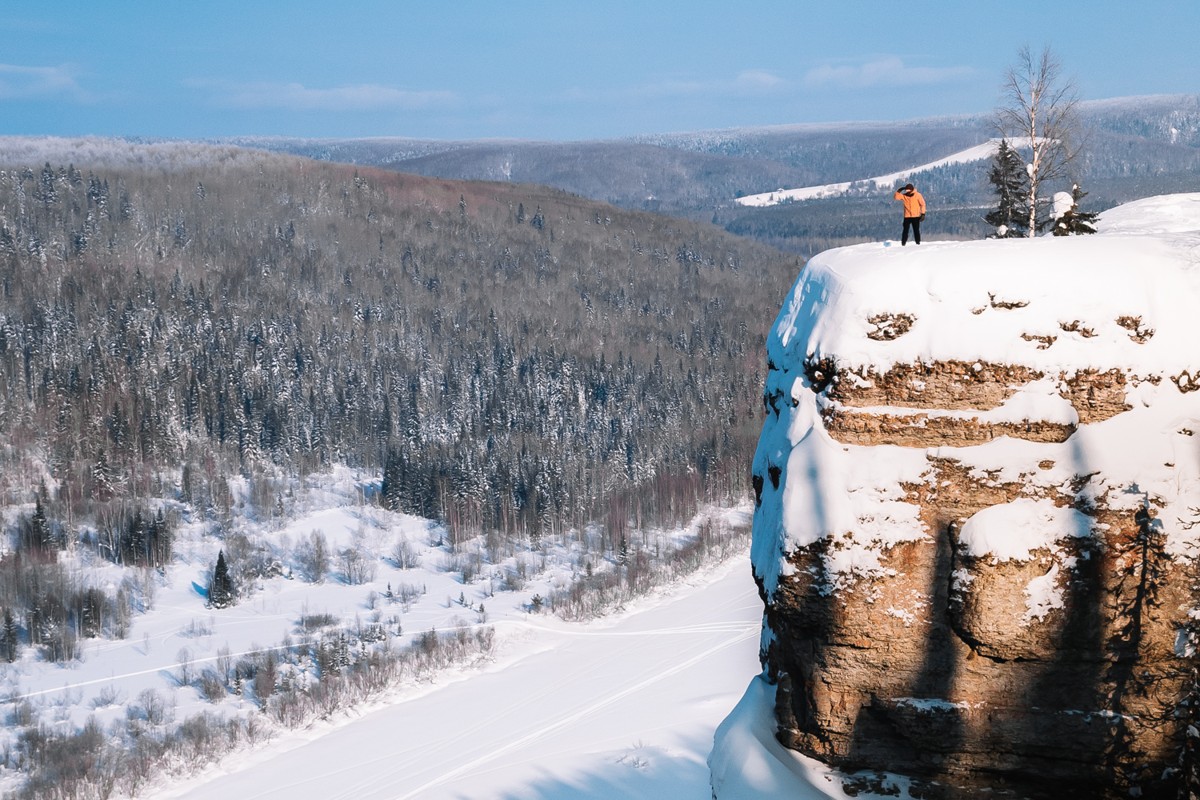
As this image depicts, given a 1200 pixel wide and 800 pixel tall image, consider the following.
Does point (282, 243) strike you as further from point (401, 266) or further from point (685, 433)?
point (685, 433)

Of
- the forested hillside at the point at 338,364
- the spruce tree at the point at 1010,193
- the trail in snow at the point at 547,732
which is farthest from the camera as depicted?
the forested hillside at the point at 338,364

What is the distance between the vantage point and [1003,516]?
1083 centimetres

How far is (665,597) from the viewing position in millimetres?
75125

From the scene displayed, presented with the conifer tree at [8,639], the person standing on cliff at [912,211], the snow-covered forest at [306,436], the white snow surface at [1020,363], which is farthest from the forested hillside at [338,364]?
the white snow surface at [1020,363]

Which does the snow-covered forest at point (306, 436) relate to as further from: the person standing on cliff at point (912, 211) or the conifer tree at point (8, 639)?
the person standing on cliff at point (912, 211)

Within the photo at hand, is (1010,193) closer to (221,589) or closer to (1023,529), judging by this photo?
(1023,529)

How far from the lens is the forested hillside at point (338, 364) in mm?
101375

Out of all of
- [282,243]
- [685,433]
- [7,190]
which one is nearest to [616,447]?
[685,433]

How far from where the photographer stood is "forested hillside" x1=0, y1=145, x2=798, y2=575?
10138cm

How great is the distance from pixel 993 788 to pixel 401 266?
17795 centimetres

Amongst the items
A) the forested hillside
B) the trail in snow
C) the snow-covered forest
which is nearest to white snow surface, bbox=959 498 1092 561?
the trail in snow

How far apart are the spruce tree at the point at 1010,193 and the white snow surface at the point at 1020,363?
1403cm

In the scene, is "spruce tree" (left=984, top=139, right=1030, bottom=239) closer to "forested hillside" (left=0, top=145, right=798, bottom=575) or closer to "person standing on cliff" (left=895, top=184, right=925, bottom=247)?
"person standing on cliff" (left=895, top=184, right=925, bottom=247)

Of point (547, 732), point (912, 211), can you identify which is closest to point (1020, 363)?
point (912, 211)
